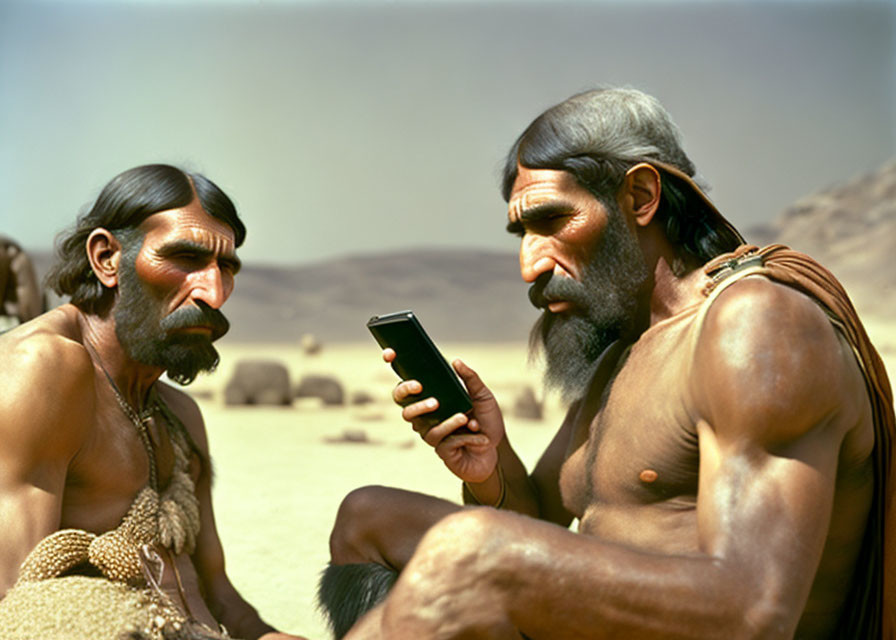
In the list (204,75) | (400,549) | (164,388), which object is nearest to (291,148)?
(204,75)

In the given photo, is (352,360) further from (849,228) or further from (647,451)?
(647,451)

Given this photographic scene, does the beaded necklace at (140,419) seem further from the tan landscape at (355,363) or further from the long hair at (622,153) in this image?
the long hair at (622,153)

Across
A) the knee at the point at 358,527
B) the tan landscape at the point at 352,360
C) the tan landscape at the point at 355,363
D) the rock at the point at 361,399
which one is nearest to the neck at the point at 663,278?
the knee at the point at 358,527

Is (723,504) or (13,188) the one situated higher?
(13,188)

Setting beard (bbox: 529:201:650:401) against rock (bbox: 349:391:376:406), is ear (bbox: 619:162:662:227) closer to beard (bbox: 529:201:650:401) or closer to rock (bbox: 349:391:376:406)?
beard (bbox: 529:201:650:401)

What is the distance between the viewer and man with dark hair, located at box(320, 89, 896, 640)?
2.11 m

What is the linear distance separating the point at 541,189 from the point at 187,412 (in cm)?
186

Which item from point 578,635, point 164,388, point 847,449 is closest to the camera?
point 578,635

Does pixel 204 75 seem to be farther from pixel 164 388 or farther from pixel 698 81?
pixel 164 388

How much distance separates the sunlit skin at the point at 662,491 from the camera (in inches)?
82.0

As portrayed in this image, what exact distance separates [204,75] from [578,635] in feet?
68.3

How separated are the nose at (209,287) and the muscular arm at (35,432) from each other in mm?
520

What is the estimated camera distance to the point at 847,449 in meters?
2.60

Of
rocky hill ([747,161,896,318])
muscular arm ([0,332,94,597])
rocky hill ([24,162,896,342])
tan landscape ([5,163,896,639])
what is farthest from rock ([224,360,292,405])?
muscular arm ([0,332,94,597])
